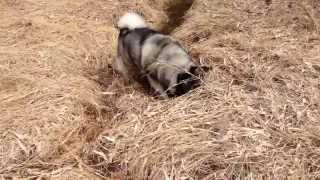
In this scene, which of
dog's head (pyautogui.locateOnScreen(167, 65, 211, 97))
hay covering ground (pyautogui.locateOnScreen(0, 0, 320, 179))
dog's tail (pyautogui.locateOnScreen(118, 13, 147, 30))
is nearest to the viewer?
hay covering ground (pyautogui.locateOnScreen(0, 0, 320, 179))

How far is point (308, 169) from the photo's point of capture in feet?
12.1

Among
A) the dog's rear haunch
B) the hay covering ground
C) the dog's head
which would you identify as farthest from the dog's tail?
the dog's head

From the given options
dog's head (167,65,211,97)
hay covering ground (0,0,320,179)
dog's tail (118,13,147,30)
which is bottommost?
hay covering ground (0,0,320,179)

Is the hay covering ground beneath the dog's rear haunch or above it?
beneath

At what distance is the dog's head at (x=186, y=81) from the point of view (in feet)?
14.7

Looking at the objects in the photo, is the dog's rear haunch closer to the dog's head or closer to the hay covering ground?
the dog's head

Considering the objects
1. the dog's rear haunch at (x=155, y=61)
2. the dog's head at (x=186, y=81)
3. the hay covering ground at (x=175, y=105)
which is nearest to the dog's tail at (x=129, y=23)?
the dog's rear haunch at (x=155, y=61)

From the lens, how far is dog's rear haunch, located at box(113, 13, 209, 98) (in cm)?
451

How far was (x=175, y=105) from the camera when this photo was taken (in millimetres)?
4426

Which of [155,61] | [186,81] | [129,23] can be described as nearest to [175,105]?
[186,81]

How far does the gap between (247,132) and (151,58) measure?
125 centimetres

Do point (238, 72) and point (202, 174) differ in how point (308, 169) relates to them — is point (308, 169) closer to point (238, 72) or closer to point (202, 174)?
point (202, 174)

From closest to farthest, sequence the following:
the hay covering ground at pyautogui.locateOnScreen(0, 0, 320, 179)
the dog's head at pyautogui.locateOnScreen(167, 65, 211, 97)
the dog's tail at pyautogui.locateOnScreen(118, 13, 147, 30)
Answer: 1. the hay covering ground at pyautogui.locateOnScreen(0, 0, 320, 179)
2. the dog's head at pyautogui.locateOnScreen(167, 65, 211, 97)
3. the dog's tail at pyautogui.locateOnScreen(118, 13, 147, 30)

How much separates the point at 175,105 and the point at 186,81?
0.75 ft
